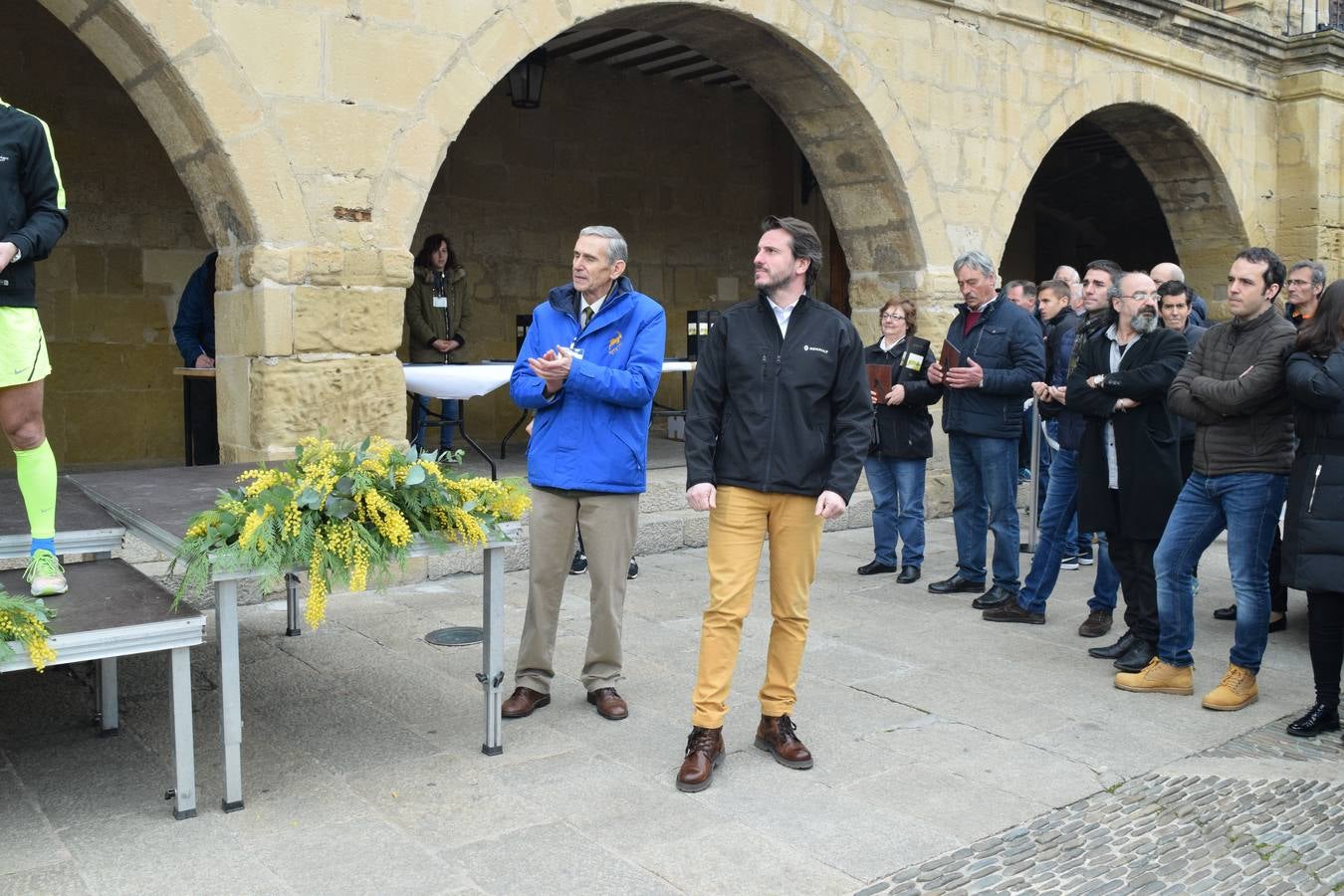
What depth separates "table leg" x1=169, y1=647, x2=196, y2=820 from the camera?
320 cm

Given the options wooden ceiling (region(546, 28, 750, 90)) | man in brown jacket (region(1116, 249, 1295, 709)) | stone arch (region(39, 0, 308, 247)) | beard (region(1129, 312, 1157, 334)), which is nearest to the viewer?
man in brown jacket (region(1116, 249, 1295, 709))

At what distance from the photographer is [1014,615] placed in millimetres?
5652

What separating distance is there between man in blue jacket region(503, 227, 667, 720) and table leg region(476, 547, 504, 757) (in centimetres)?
26

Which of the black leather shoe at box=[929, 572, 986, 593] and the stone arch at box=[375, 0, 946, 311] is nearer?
the stone arch at box=[375, 0, 946, 311]

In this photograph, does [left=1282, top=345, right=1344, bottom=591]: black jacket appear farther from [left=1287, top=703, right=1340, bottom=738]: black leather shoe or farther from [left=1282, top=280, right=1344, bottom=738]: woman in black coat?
[left=1287, top=703, right=1340, bottom=738]: black leather shoe

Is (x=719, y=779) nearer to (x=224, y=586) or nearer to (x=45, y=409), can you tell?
(x=224, y=586)

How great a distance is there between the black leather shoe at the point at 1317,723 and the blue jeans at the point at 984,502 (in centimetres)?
181

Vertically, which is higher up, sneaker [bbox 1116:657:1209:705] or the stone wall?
the stone wall

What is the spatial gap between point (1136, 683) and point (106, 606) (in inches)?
139

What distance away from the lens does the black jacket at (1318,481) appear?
390 centimetres

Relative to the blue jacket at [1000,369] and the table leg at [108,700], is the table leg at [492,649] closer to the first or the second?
the table leg at [108,700]

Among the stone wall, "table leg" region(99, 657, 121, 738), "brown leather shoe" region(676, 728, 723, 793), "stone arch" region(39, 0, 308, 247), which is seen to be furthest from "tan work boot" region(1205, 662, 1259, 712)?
the stone wall

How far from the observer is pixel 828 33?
762 centimetres

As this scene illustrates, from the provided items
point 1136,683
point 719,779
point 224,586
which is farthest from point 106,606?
point 1136,683
